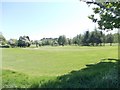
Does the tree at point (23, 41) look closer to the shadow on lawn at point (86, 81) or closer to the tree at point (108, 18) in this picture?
the tree at point (108, 18)

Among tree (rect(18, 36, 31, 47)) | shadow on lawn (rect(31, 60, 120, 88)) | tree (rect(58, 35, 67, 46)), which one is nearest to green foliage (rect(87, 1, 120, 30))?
shadow on lawn (rect(31, 60, 120, 88))

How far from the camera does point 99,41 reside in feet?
229

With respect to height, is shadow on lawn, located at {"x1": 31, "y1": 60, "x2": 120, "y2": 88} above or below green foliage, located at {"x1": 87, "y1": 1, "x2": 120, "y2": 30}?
below

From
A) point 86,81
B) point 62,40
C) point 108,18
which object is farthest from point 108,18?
point 62,40

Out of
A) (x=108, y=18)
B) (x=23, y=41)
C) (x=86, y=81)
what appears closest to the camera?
(x=86, y=81)

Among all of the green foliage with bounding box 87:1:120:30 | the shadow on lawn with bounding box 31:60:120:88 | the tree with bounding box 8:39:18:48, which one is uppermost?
the green foliage with bounding box 87:1:120:30

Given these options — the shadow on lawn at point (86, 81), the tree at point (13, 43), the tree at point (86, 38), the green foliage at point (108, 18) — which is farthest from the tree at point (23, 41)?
the shadow on lawn at point (86, 81)

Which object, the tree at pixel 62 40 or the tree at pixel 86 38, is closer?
the tree at pixel 86 38

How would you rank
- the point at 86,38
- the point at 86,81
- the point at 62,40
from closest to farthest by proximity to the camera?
the point at 86,81 → the point at 86,38 → the point at 62,40

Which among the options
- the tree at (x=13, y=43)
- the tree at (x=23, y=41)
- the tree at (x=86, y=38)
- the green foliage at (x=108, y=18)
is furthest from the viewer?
the tree at (x=86, y=38)

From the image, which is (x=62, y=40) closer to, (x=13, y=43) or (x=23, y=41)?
(x=13, y=43)

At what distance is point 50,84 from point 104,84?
94.5 inches

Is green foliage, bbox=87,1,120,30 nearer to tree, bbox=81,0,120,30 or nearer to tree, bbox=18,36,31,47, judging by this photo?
tree, bbox=81,0,120,30

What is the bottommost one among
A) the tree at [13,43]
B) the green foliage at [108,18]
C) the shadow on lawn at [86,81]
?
the shadow on lawn at [86,81]
